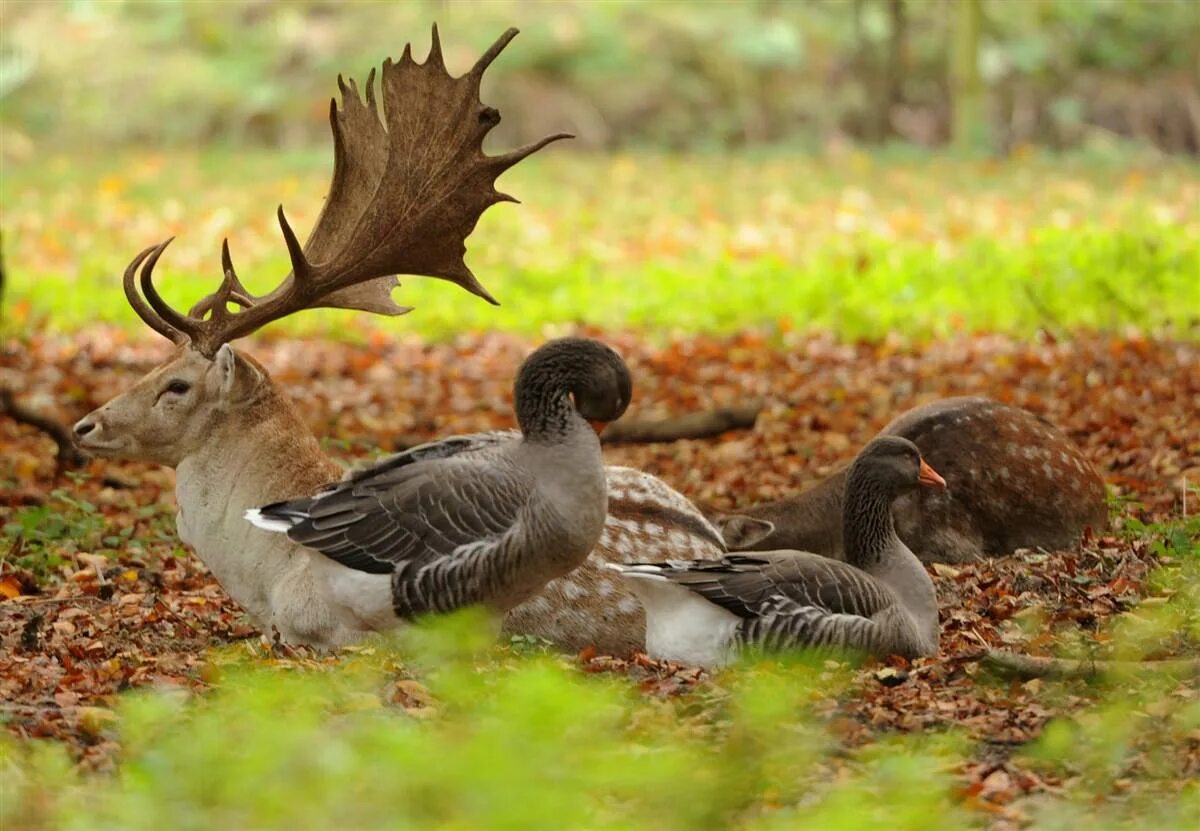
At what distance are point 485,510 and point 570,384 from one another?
56 cm

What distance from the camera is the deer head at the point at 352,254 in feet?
24.4

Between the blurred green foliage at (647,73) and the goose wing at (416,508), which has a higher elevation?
the blurred green foliage at (647,73)

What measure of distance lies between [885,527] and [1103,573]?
Answer: 123 centimetres

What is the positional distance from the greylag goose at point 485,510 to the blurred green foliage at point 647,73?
76.3 ft

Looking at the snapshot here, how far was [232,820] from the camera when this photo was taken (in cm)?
367

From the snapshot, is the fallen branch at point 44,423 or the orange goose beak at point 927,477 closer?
the orange goose beak at point 927,477

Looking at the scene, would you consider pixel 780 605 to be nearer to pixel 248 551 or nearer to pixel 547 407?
pixel 547 407

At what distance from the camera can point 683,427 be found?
36.2 ft

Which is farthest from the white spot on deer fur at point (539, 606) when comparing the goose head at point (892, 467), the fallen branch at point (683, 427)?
the fallen branch at point (683, 427)

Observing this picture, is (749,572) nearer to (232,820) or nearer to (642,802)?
(642,802)

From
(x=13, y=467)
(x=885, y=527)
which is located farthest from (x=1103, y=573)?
(x=13, y=467)

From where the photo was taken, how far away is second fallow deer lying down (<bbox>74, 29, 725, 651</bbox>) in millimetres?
7227

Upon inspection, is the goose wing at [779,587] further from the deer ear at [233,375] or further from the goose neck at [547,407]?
the deer ear at [233,375]

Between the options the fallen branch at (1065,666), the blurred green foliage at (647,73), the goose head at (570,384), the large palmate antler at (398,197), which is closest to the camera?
the fallen branch at (1065,666)
